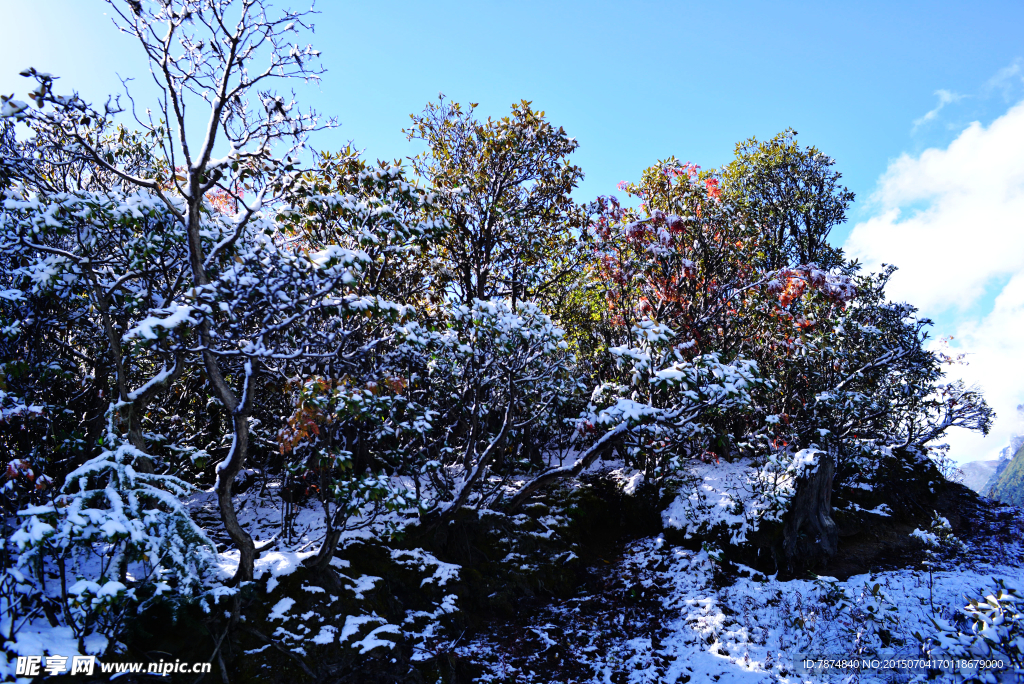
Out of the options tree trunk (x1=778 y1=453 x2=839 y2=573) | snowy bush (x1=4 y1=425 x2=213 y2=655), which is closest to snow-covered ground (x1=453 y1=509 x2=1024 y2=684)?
tree trunk (x1=778 y1=453 x2=839 y2=573)

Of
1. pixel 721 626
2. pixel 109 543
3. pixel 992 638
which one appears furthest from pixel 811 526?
pixel 109 543

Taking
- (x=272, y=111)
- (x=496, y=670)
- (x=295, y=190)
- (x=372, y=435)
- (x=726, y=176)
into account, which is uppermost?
(x=726, y=176)

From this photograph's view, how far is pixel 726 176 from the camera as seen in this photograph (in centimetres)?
2003

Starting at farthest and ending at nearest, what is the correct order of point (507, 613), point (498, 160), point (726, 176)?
point (726, 176), point (498, 160), point (507, 613)

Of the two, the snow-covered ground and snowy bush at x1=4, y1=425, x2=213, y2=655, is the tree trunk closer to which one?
the snow-covered ground

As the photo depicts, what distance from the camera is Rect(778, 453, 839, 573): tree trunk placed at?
9570 mm

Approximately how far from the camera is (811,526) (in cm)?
1005

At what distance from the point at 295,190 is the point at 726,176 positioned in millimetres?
18749

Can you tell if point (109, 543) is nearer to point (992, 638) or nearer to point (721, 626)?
point (721, 626)

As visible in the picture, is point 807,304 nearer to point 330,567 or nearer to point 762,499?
point 762,499

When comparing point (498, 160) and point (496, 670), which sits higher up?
point (498, 160)

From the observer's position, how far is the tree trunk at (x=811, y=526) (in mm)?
9570

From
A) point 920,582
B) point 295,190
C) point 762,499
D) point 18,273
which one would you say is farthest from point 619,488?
point 18,273

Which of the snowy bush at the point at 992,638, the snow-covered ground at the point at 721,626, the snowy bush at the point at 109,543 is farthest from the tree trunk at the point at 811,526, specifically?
the snowy bush at the point at 109,543
